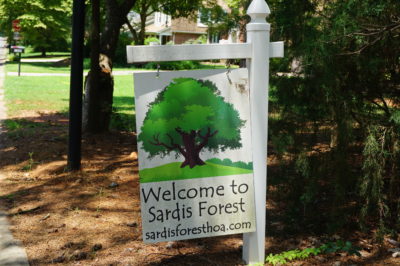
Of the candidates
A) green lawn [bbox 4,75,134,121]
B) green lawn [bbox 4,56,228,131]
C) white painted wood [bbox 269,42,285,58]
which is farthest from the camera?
green lawn [bbox 4,75,134,121]

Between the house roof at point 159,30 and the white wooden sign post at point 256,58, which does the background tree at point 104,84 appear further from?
the house roof at point 159,30

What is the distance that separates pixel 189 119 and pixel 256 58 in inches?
24.5

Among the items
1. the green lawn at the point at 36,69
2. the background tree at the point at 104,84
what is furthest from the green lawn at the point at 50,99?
the green lawn at the point at 36,69

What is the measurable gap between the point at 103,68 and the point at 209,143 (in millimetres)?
5143

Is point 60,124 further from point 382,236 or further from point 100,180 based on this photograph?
point 382,236

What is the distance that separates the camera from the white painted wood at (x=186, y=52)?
325 cm

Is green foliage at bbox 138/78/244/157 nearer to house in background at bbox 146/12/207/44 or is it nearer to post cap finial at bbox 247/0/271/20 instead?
post cap finial at bbox 247/0/271/20

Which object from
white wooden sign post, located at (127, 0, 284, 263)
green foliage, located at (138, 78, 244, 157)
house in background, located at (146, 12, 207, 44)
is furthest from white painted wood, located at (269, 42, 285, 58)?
house in background, located at (146, 12, 207, 44)

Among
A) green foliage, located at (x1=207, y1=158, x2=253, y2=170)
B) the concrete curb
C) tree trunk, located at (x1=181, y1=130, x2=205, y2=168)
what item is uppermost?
tree trunk, located at (x1=181, y1=130, x2=205, y2=168)

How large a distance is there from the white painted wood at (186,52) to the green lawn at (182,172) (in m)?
0.71

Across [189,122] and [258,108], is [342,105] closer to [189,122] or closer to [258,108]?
[258,108]

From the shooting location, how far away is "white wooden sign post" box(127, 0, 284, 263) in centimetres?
335

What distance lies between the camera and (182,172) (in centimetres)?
340

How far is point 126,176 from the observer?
255 inches
